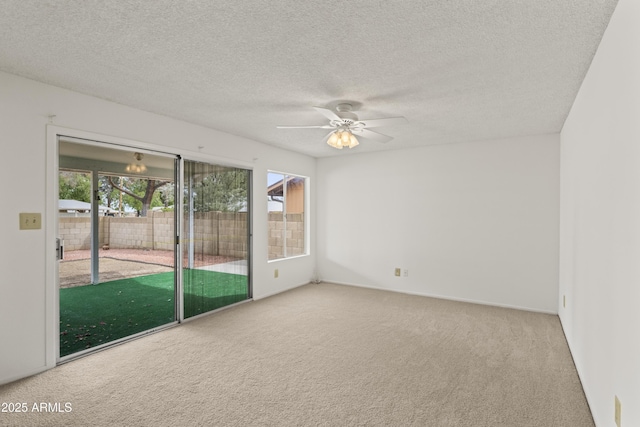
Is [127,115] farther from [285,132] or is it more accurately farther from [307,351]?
[307,351]

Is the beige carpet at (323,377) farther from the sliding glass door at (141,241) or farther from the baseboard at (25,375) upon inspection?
the sliding glass door at (141,241)

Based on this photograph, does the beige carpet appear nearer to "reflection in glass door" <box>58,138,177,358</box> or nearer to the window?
"reflection in glass door" <box>58,138,177,358</box>

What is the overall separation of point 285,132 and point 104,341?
3.04 m

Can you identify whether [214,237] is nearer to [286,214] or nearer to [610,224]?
[286,214]

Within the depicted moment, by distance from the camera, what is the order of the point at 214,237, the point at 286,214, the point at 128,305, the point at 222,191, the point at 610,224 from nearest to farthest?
the point at 610,224, the point at 214,237, the point at 222,191, the point at 128,305, the point at 286,214

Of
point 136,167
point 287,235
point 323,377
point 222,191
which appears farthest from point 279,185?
point 323,377

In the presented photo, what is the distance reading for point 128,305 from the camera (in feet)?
14.2

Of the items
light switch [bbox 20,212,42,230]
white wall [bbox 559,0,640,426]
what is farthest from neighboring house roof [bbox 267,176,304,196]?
white wall [bbox 559,0,640,426]

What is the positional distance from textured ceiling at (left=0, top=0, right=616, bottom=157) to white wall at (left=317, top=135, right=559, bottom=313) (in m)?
1.17

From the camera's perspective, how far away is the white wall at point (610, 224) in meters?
1.38

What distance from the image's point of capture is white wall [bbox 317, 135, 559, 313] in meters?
4.19

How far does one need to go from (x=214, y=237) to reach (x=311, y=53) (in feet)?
8.97

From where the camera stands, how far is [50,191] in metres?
2.69

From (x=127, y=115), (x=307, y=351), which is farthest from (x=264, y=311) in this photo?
(x=127, y=115)
